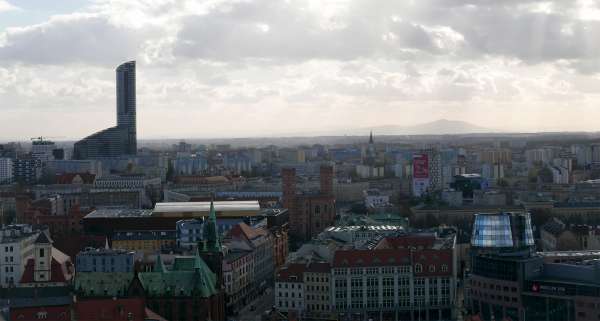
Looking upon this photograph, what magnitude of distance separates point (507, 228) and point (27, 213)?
59814 millimetres

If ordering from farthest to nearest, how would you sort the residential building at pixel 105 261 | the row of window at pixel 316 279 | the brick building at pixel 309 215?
1. the brick building at pixel 309 215
2. the residential building at pixel 105 261
3. the row of window at pixel 316 279

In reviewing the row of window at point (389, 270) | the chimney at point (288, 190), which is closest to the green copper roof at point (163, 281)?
the row of window at point (389, 270)

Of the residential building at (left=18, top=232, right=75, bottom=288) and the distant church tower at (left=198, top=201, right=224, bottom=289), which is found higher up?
the distant church tower at (left=198, top=201, right=224, bottom=289)

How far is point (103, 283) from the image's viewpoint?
2370 inches

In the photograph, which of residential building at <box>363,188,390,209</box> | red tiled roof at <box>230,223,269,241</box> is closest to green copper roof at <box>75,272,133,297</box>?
red tiled roof at <box>230,223,269,241</box>

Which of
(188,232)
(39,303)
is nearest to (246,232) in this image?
(188,232)

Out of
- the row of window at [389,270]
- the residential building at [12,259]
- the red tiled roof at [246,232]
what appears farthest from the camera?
the red tiled roof at [246,232]

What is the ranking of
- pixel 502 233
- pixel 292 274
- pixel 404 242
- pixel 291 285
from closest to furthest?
pixel 502 233 → pixel 292 274 → pixel 291 285 → pixel 404 242

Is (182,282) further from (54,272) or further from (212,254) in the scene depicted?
(54,272)

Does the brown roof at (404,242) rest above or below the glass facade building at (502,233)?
below

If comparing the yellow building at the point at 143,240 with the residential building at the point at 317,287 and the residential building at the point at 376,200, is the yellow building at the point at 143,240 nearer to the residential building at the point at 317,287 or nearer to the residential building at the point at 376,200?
the residential building at the point at 317,287

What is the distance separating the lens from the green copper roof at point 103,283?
5962 centimetres

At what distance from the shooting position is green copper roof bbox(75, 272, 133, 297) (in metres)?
59.6

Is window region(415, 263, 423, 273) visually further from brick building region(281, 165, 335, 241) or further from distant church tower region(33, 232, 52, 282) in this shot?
brick building region(281, 165, 335, 241)
